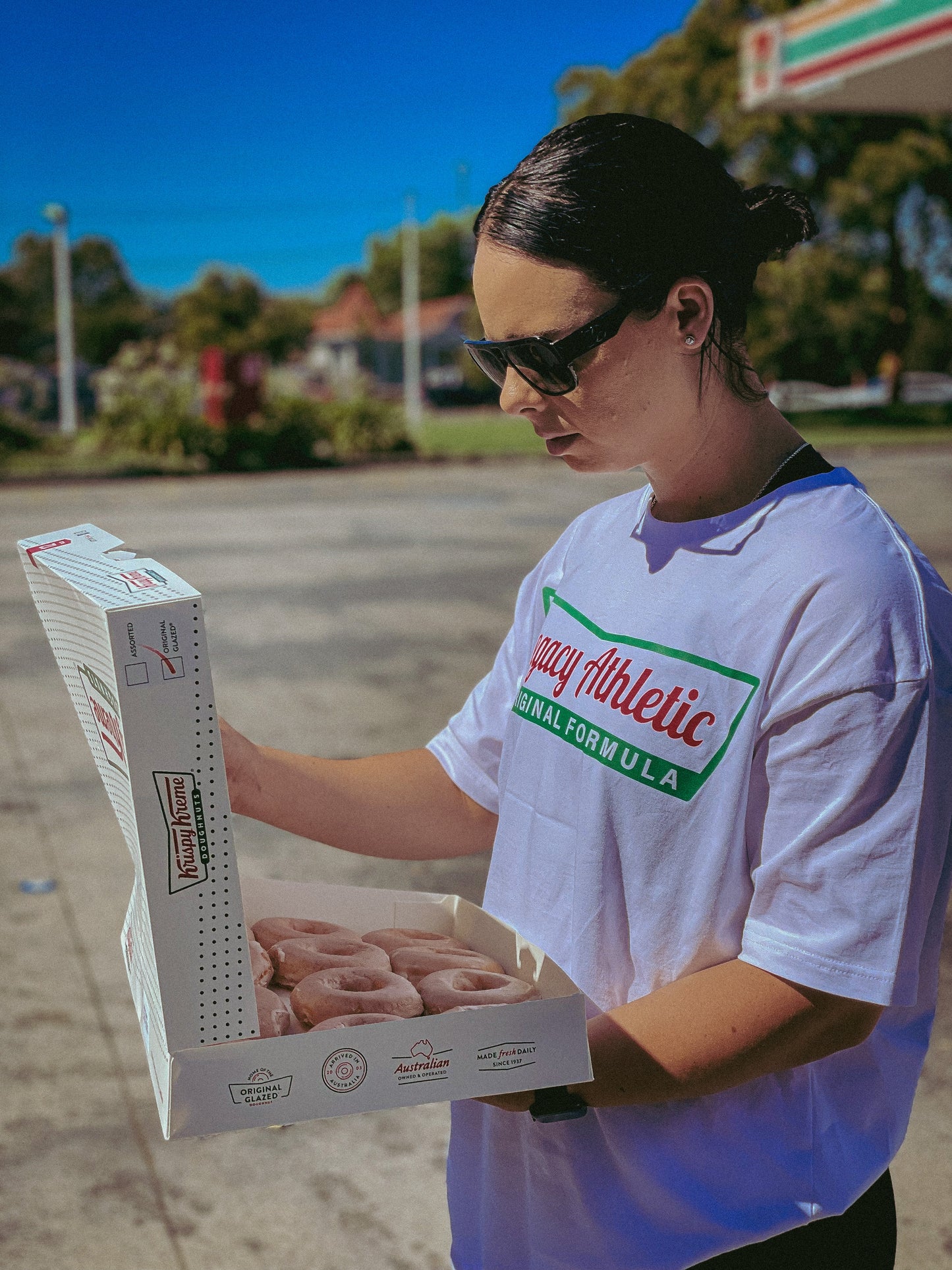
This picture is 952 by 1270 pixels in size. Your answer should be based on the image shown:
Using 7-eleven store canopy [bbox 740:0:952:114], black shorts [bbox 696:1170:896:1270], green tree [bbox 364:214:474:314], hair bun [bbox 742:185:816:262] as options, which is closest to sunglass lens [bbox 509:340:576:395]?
hair bun [bbox 742:185:816:262]

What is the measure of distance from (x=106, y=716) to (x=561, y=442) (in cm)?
55

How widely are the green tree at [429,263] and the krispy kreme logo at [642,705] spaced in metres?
85.8

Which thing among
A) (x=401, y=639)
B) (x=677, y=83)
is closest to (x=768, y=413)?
(x=401, y=639)

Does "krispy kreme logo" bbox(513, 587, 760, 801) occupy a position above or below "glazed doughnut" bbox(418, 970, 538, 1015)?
above

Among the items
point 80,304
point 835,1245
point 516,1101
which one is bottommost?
point 835,1245

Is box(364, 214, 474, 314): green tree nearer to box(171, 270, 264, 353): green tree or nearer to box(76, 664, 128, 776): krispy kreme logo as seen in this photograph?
box(171, 270, 264, 353): green tree

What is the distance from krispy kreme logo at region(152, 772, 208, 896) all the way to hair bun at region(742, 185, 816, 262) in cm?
78

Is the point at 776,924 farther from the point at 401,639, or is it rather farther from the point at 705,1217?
the point at 401,639

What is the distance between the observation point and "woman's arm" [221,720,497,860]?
Result: 155cm

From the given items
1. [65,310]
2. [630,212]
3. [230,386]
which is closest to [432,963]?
[630,212]

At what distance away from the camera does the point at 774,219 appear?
1298 mm

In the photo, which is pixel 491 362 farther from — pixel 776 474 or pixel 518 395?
pixel 776 474

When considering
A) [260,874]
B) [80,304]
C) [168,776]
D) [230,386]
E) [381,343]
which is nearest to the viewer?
[168,776]

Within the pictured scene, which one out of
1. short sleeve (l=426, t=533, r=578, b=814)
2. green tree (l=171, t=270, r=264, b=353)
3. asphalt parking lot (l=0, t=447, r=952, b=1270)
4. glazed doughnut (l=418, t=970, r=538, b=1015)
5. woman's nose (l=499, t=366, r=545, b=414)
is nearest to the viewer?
glazed doughnut (l=418, t=970, r=538, b=1015)
